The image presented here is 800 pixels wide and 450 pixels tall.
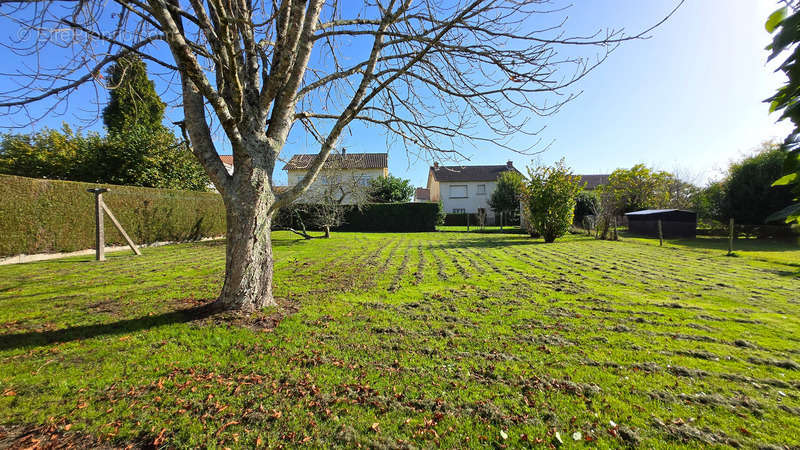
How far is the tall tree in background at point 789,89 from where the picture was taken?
40.6 inches

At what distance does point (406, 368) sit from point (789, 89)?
9.03 ft

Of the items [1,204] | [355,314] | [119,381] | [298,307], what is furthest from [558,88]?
[1,204]

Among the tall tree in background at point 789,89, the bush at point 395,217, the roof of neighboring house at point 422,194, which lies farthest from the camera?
the roof of neighboring house at point 422,194

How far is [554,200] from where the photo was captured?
14.7 metres

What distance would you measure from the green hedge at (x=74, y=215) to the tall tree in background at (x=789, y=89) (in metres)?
14.4

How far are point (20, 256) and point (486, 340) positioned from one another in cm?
1334

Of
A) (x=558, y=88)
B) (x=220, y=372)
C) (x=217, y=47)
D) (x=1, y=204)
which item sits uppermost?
(x=217, y=47)

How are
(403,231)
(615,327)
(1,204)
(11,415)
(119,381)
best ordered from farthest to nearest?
(403,231), (1,204), (615,327), (119,381), (11,415)

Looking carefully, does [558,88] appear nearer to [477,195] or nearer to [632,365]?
[632,365]

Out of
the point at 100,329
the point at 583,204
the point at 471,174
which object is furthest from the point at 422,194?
the point at 100,329

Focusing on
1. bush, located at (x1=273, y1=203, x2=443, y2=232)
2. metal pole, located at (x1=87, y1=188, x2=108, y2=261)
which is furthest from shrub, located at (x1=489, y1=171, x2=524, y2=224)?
metal pole, located at (x1=87, y1=188, x2=108, y2=261)

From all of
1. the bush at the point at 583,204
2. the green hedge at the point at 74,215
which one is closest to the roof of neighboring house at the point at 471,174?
the bush at the point at 583,204

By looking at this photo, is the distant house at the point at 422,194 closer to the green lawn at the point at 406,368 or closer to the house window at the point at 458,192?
the house window at the point at 458,192

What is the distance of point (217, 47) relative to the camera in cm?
333
